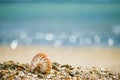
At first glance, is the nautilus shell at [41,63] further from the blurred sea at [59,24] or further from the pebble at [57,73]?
the blurred sea at [59,24]

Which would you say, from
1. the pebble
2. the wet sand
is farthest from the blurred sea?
the pebble

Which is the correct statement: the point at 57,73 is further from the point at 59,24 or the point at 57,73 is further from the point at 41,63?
the point at 59,24

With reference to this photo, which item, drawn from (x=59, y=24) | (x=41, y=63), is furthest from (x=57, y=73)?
(x=59, y=24)

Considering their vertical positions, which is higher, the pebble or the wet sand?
the wet sand

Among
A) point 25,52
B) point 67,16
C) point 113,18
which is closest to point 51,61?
point 25,52

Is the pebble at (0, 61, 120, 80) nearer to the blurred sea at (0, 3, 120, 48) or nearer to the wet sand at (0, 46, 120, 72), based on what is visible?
the wet sand at (0, 46, 120, 72)

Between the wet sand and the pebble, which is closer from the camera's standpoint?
the pebble

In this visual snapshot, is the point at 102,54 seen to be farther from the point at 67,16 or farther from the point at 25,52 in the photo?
the point at 25,52
